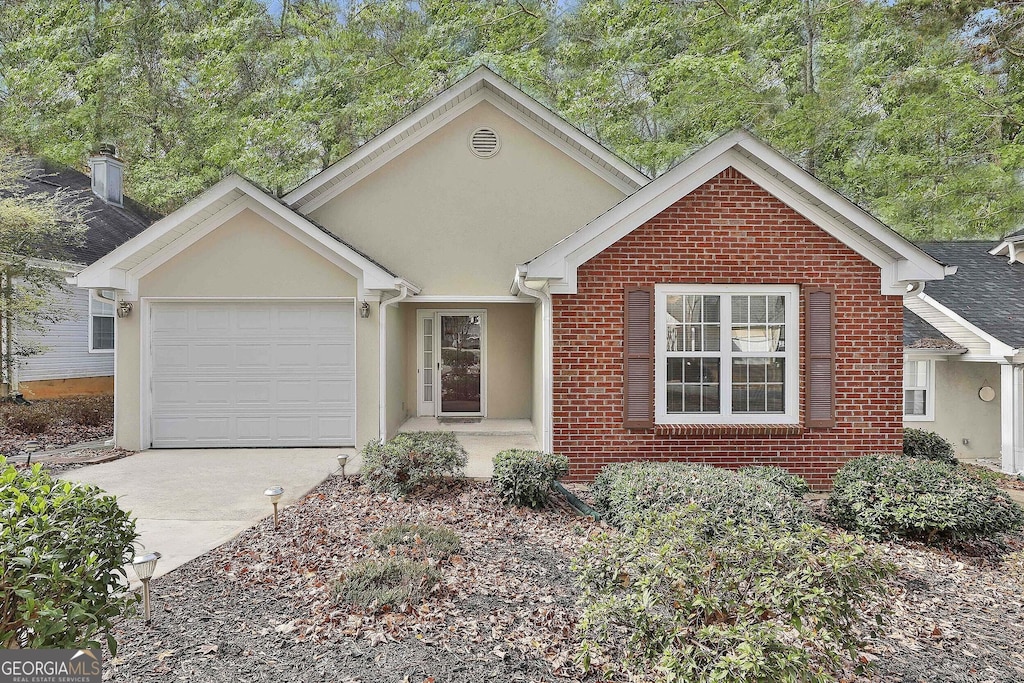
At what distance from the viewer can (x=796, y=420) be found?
7566 mm

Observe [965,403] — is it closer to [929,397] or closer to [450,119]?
[929,397]

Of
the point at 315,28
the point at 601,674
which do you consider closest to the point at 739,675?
the point at 601,674

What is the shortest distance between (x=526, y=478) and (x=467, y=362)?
604 centimetres

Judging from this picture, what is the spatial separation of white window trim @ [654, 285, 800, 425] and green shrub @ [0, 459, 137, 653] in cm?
600

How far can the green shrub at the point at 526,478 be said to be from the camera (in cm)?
643

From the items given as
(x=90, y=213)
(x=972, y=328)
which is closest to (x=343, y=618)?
(x=972, y=328)

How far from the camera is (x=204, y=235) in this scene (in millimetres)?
9227

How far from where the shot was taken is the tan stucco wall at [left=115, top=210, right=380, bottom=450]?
9.28m

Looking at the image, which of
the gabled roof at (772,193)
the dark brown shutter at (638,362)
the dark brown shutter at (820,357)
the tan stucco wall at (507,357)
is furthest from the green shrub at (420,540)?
the tan stucco wall at (507,357)

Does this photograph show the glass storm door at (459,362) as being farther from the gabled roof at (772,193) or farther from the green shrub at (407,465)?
the gabled roof at (772,193)

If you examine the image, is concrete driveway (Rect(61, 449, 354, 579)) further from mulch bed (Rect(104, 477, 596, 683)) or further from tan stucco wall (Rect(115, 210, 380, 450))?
tan stucco wall (Rect(115, 210, 380, 450))

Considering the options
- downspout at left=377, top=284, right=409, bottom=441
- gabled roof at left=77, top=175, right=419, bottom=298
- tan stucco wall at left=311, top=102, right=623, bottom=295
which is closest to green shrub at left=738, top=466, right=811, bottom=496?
downspout at left=377, top=284, right=409, bottom=441

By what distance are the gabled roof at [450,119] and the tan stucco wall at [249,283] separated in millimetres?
1961

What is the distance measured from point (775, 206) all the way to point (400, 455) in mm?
5786
